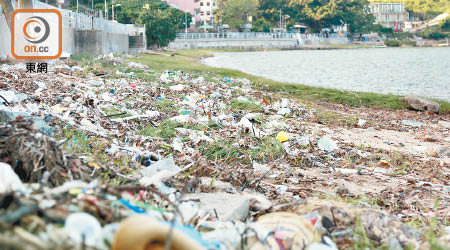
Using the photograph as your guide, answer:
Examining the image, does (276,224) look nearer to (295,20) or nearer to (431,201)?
Result: (431,201)

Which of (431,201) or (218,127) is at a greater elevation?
(218,127)

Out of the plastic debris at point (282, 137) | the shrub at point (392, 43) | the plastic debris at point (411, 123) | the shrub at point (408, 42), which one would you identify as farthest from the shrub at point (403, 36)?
the plastic debris at point (282, 137)

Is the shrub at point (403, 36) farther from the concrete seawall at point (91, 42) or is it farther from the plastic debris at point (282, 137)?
the plastic debris at point (282, 137)

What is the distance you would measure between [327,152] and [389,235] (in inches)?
117

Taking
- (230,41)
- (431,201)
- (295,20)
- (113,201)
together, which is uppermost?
(295,20)

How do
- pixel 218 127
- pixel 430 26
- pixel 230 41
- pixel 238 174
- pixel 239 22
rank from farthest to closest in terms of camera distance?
pixel 430 26
pixel 239 22
pixel 230 41
pixel 218 127
pixel 238 174

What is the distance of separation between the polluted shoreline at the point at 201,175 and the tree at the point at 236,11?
249 ft

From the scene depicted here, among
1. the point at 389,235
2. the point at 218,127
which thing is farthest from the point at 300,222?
the point at 218,127

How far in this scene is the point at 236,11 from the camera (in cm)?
8250

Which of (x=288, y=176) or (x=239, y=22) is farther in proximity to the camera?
(x=239, y=22)

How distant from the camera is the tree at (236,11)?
81.6 m

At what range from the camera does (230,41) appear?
7256 centimetres

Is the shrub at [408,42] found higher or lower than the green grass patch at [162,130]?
higher

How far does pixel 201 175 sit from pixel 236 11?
81.7m
